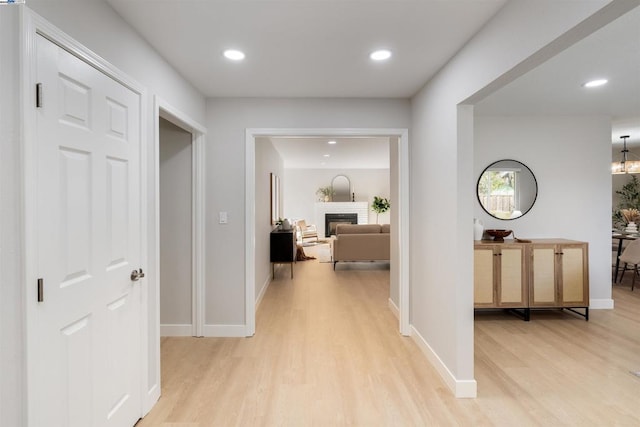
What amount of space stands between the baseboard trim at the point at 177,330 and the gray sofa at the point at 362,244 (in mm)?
3676

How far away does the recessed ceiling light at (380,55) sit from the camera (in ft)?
7.72

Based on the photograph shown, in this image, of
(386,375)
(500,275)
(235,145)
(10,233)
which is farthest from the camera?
(500,275)

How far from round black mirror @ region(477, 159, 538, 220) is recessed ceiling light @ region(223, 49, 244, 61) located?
326cm

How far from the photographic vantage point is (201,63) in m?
2.54

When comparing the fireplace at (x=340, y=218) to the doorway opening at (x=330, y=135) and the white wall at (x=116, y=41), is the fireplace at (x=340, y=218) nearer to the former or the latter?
the doorway opening at (x=330, y=135)

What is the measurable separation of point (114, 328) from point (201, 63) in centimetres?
190

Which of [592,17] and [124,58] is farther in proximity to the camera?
[124,58]

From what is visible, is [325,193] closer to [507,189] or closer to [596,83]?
[507,189]

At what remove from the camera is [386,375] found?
2.60 metres

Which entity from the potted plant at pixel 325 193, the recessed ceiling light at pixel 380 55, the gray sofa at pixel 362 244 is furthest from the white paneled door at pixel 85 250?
the potted plant at pixel 325 193

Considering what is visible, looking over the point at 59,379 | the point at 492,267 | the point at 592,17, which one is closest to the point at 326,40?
the point at 592,17

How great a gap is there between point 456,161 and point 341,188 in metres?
8.87

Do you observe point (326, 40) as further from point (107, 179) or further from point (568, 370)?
point (568, 370)

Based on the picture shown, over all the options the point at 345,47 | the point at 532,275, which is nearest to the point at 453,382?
the point at 532,275
